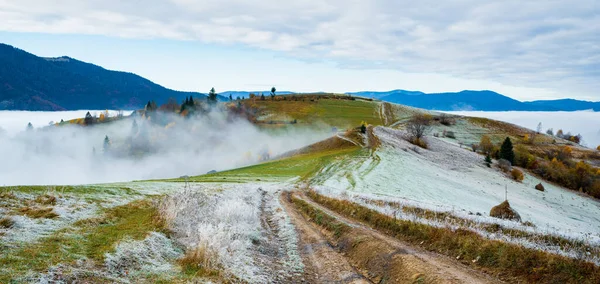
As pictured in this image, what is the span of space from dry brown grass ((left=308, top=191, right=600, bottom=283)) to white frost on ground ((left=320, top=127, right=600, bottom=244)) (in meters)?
17.8

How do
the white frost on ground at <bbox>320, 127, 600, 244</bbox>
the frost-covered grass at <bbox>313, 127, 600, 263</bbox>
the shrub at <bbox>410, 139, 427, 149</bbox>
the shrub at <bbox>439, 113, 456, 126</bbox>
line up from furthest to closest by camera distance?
1. the shrub at <bbox>439, 113, 456, 126</bbox>
2. the shrub at <bbox>410, 139, 427, 149</bbox>
3. the white frost on ground at <bbox>320, 127, 600, 244</bbox>
4. the frost-covered grass at <bbox>313, 127, 600, 263</bbox>

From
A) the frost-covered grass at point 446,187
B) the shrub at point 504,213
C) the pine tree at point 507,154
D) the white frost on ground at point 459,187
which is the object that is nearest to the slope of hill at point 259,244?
the frost-covered grass at point 446,187

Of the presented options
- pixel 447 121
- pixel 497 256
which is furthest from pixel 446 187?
pixel 447 121

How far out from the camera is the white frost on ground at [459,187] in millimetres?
47625

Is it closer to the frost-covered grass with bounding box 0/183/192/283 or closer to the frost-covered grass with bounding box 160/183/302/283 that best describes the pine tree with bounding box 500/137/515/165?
the frost-covered grass with bounding box 160/183/302/283

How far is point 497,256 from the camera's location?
1351cm

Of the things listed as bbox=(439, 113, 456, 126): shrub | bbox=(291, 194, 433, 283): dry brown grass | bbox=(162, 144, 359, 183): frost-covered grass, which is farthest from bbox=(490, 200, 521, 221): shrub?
bbox=(439, 113, 456, 126): shrub

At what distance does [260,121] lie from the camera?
612 ft

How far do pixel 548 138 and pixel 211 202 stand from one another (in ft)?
638

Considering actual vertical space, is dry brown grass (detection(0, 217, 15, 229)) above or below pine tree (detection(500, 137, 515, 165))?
above

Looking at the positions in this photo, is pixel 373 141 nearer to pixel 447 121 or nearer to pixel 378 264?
pixel 378 264

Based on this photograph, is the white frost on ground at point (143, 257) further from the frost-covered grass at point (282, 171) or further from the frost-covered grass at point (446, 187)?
Result: the frost-covered grass at point (282, 171)

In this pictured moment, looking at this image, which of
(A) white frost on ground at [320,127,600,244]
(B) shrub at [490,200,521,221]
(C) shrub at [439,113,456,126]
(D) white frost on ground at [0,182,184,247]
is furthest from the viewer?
(C) shrub at [439,113,456,126]

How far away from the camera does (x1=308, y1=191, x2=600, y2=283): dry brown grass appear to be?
11570 mm
